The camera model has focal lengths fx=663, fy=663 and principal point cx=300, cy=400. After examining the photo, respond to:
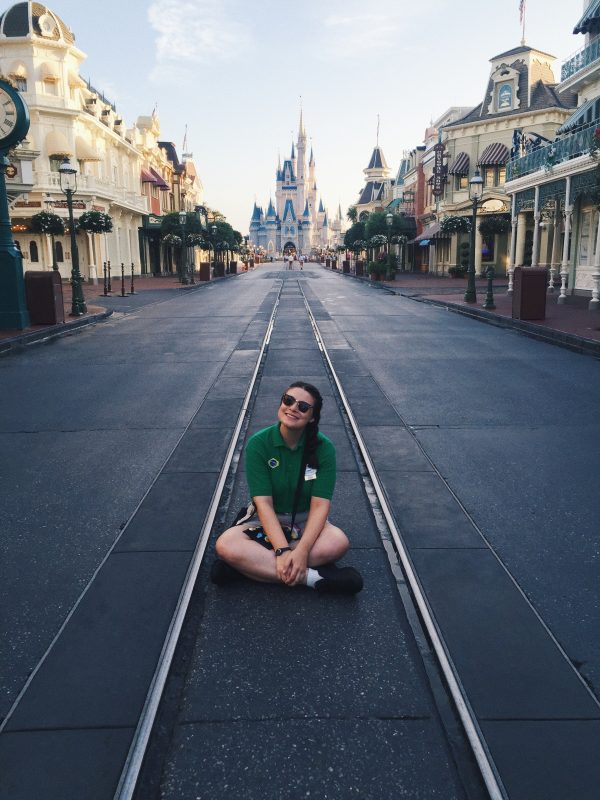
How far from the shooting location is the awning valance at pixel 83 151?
1506 inches

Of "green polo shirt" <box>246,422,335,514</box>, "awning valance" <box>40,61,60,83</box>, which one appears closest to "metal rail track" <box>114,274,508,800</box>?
"green polo shirt" <box>246,422,335,514</box>

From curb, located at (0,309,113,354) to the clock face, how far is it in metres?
4.21

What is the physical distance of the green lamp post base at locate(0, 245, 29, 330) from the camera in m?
14.8

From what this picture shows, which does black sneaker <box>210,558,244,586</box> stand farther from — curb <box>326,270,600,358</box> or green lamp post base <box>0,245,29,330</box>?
green lamp post base <box>0,245,29,330</box>

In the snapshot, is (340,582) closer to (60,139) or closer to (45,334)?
(45,334)

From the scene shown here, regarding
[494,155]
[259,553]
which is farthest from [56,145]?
[259,553]

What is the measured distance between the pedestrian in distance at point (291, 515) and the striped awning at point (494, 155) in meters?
41.7

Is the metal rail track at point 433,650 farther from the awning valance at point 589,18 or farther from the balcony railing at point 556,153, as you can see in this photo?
the awning valance at point 589,18

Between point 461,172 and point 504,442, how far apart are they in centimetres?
4159

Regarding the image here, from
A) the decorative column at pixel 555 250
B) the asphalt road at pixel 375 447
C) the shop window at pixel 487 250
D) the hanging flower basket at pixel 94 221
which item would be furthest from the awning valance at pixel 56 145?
the asphalt road at pixel 375 447

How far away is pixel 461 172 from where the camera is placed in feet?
145

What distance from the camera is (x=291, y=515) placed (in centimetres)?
386

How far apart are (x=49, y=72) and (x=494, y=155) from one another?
26.4 m

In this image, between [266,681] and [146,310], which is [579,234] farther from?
[266,681]
